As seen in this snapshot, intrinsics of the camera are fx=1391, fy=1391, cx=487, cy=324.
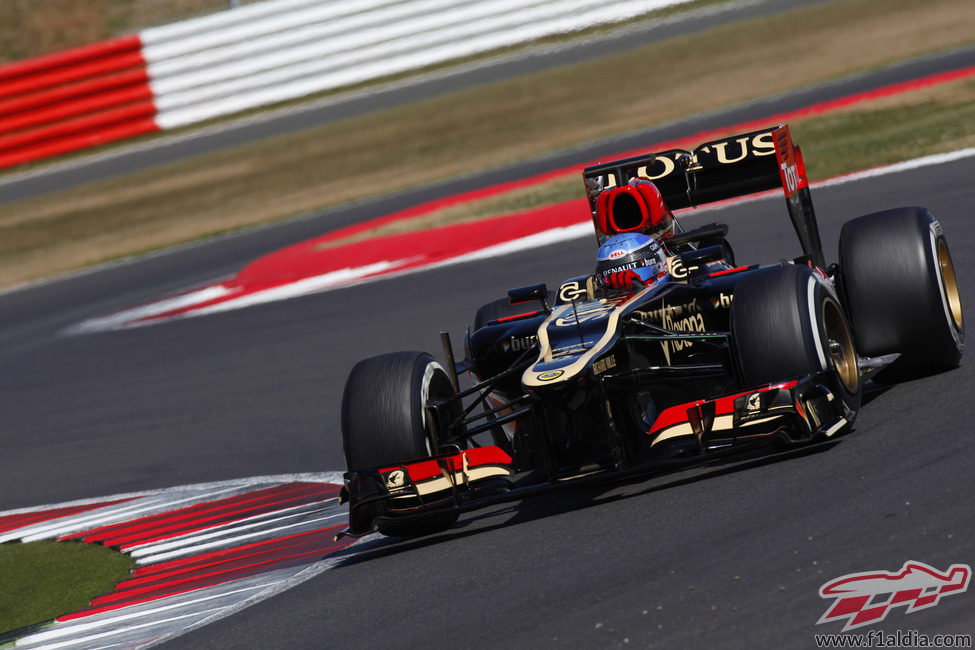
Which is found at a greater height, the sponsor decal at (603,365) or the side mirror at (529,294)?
the side mirror at (529,294)

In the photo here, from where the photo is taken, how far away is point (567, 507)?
23.7 feet

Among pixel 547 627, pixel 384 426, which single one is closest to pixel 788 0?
pixel 384 426

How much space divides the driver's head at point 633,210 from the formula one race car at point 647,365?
11mm

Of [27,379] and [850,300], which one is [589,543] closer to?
[850,300]

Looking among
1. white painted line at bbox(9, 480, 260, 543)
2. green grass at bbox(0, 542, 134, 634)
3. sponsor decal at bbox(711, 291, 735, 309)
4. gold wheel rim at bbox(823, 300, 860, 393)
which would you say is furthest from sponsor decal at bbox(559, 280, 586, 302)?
green grass at bbox(0, 542, 134, 634)

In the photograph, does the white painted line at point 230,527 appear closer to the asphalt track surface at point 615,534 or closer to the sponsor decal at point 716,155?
the asphalt track surface at point 615,534

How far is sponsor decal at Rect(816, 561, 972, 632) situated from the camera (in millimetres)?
4840

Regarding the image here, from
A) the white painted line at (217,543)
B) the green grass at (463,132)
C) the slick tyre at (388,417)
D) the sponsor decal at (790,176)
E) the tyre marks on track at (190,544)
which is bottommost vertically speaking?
the white painted line at (217,543)

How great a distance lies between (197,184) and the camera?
23.1 m

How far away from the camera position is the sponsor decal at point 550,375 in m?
6.66

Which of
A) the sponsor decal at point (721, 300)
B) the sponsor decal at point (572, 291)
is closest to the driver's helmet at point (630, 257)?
the sponsor decal at point (572, 291)

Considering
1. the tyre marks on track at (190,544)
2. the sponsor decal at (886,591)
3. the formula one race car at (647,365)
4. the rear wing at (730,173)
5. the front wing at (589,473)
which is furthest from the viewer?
the rear wing at (730,173)

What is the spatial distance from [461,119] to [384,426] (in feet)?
52.7

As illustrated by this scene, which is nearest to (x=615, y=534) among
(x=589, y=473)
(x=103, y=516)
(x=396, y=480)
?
(x=589, y=473)
